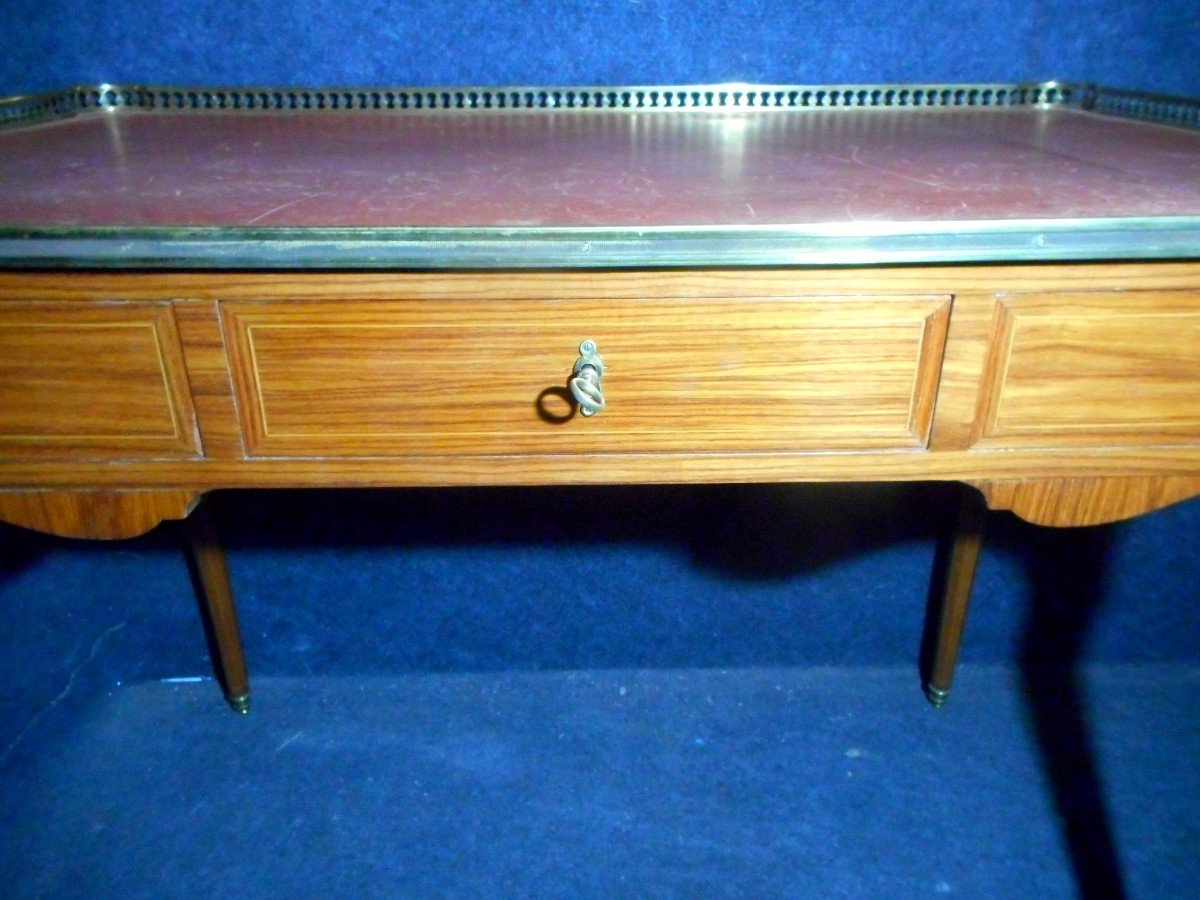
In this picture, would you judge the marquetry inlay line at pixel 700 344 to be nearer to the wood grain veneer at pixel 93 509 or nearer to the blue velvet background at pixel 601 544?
the wood grain veneer at pixel 93 509

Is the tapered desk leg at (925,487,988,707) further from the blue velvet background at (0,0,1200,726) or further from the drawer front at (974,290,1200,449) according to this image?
the drawer front at (974,290,1200,449)

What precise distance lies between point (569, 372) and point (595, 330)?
3 centimetres

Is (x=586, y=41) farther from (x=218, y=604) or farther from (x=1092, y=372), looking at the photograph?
(x=218, y=604)

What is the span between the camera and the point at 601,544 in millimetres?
1153

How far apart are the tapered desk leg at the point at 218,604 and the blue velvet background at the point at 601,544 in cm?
5

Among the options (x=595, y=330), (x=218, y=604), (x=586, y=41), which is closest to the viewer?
(x=595, y=330)

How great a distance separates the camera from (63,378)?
1.86 ft

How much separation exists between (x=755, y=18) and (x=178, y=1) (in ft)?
1.89

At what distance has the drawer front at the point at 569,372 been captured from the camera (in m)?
0.55

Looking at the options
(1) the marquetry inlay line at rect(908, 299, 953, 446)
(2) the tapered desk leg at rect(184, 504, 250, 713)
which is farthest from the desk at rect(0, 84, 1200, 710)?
(2) the tapered desk leg at rect(184, 504, 250, 713)

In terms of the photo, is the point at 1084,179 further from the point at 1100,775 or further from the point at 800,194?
the point at 1100,775

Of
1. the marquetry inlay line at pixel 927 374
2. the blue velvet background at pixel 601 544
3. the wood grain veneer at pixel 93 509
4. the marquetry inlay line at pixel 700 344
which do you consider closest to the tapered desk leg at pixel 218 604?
the blue velvet background at pixel 601 544

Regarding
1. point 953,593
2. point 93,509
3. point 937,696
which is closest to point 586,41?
point 93,509

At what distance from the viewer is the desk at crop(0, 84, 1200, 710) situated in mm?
522
